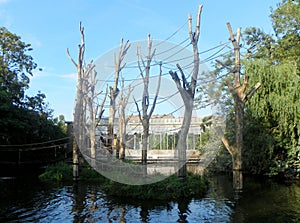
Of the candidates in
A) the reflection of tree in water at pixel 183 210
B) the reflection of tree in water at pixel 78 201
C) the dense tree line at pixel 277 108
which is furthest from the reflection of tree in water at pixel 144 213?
the dense tree line at pixel 277 108

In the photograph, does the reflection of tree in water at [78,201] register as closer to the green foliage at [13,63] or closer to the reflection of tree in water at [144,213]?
the reflection of tree in water at [144,213]

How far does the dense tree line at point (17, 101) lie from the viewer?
1577 centimetres

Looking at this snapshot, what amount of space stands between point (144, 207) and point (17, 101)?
13107mm

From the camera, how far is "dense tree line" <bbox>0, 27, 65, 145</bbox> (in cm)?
1577

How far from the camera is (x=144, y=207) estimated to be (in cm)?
766

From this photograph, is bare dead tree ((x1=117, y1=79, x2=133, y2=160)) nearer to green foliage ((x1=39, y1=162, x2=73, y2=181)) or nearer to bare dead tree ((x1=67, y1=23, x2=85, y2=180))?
bare dead tree ((x1=67, y1=23, x2=85, y2=180))

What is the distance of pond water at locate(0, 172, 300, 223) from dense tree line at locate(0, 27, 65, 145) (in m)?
6.07

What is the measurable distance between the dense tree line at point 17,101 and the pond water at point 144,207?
6.07 metres

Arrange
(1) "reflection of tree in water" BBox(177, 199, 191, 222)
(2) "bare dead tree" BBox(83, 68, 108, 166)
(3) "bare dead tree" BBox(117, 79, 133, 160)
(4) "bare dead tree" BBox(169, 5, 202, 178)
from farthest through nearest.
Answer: (3) "bare dead tree" BBox(117, 79, 133, 160) < (2) "bare dead tree" BBox(83, 68, 108, 166) < (4) "bare dead tree" BBox(169, 5, 202, 178) < (1) "reflection of tree in water" BBox(177, 199, 191, 222)

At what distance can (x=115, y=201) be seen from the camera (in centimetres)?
838

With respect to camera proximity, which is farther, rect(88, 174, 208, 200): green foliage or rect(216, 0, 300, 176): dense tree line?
rect(216, 0, 300, 176): dense tree line

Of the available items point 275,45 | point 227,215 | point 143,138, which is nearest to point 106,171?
point 143,138

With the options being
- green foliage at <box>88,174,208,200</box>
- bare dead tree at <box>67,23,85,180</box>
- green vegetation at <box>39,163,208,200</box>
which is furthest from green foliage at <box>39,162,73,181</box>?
green foliage at <box>88,174,208,200</box>

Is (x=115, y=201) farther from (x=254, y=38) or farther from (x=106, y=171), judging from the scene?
(x=254, y=38)
